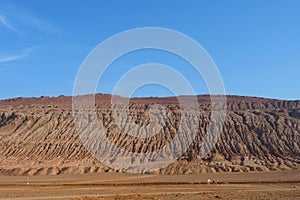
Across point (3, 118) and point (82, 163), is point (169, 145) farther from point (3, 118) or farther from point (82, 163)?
point (3, 118)

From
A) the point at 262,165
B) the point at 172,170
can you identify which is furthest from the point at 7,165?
the point at 262,165

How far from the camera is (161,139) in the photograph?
119 meters

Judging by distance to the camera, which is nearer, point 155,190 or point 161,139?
point 155,190

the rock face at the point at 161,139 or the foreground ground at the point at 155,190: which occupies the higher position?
the rock face at the point at 161,139

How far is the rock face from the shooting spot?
99188mm

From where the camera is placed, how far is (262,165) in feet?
322

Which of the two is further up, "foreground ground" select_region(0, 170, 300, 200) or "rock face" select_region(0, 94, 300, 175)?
"rock face" select_region(0, 94, 300, 175)

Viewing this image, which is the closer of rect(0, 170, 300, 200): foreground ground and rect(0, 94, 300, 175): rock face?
rect(0, 170, 300, 200): foreground ground

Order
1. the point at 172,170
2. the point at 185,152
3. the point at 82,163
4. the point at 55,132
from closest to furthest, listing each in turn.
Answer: the point at 172,170
the point at 82,163
the point at 185,152
the point at 55,132

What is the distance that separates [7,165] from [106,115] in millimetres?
36327

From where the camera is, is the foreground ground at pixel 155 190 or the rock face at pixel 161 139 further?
the rock face at pixel 161 139

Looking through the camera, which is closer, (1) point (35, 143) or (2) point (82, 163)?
(2) point (82, 163)

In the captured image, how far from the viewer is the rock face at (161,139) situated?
325 ft

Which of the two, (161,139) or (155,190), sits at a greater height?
(161,139)
